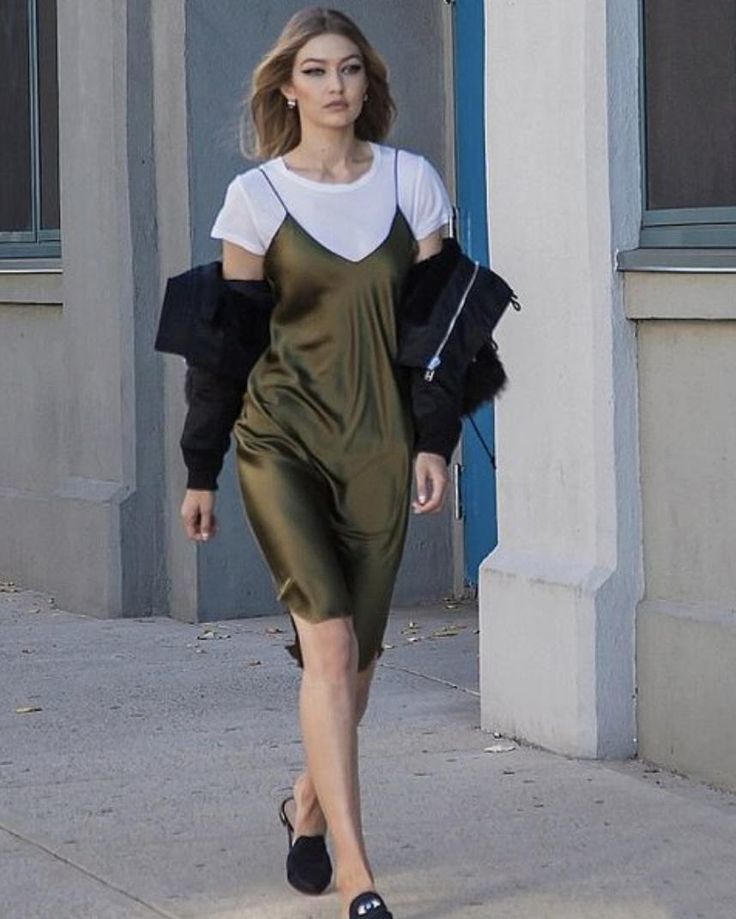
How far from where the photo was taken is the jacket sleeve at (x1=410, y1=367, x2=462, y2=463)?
5.21 meters

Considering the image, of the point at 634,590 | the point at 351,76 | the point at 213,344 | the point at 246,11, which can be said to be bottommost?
the point at 634,590

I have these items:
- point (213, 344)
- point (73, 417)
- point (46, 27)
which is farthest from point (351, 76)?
point (46, 27)

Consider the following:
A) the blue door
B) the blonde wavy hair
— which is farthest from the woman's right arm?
the blue door

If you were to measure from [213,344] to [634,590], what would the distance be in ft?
6.47

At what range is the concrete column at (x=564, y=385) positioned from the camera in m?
6.79

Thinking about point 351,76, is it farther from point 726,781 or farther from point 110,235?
point 110,235

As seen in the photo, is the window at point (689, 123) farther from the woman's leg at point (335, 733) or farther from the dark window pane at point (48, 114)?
the dark window pane at point (48, 114)

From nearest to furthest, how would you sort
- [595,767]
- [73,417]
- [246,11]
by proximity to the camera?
[595,767]
[246,11]
[73,417]

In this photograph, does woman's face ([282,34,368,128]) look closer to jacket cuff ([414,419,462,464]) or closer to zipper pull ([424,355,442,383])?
zipper pull ([424,355,442,383])

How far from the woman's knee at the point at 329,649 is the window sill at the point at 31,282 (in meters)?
5.86

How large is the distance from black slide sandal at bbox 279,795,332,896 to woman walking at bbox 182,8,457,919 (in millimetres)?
222

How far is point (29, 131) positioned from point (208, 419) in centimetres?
626

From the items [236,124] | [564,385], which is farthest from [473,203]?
[564,385]

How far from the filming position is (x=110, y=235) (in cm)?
998
